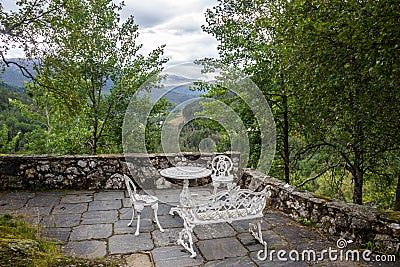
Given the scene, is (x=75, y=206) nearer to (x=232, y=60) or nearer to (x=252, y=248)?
(x=252, y=248)

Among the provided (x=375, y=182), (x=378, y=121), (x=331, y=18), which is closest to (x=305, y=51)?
(x=331, y=18)

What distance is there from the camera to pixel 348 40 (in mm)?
2879

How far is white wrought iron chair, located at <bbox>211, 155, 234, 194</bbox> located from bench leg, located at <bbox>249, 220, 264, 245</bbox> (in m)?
1.62

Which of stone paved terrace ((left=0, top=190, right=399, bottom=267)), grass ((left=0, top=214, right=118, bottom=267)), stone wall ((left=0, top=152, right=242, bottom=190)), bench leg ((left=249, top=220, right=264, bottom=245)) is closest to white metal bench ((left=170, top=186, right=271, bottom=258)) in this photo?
bench leg ((left=249, top=220, right=264, bottom=245))

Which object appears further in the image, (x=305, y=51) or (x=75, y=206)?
(x=75, y=206)

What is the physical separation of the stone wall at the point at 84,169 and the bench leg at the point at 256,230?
2260mm

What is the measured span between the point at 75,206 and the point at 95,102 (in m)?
4.26

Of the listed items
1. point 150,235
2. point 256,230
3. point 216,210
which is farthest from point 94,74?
point 256,230

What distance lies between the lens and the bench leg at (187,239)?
10.4 feet

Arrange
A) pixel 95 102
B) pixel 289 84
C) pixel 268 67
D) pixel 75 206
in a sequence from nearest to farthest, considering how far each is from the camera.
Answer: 1. pixel 289 84
2. pixel 75 206
3. pixel 268 67
4. pixel 95 102

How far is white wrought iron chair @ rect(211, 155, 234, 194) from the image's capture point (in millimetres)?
5441

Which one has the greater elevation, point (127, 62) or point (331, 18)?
point (127, 62)

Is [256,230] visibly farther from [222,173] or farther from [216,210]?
[222,173]

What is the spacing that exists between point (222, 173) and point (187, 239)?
7.42 ft
